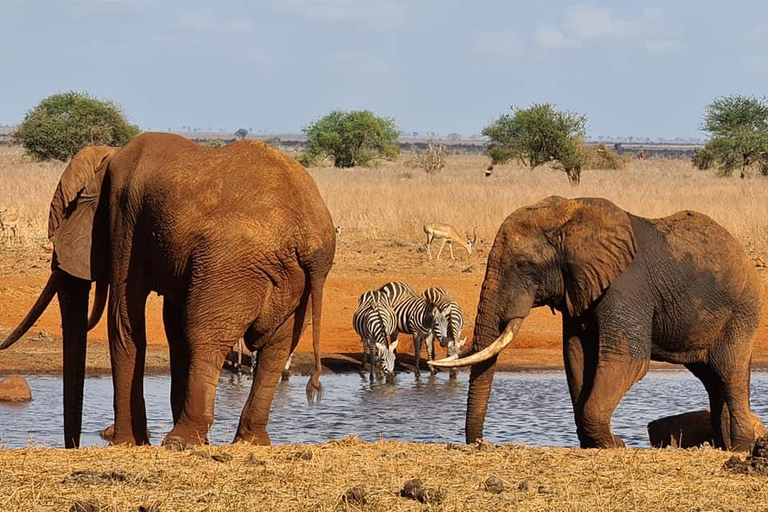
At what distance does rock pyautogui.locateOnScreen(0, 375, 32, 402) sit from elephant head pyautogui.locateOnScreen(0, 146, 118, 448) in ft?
12.7

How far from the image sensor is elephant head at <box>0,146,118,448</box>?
8.45 meters

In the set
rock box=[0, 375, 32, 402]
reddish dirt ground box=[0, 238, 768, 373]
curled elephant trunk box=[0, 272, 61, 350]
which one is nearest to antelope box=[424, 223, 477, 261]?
reddish dirt ground box=[0, 238, 768, 373]

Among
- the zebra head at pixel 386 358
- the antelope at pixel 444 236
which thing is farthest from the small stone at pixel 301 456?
the antelope at pixel 444 236

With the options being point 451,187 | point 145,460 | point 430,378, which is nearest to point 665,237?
point 145,460

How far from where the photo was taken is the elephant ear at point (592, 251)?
8.52m

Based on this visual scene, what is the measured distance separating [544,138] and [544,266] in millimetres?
42638

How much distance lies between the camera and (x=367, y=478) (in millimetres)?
6406

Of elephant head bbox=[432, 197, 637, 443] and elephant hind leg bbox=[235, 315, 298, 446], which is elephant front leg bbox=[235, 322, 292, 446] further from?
elephant head bbox=[432, 197, 637, 443]

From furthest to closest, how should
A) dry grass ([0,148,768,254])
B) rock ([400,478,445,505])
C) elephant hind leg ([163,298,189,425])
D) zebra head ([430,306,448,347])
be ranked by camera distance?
1. dry grass ([0,148,768,254])
2. zebra head ([430,306,448,347])
3. elephant hind leg ([163,298,189,425])
4. rock ([400,478,445,505])

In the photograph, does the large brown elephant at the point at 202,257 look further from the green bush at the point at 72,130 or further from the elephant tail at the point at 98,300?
the green bush at the point at 72,130

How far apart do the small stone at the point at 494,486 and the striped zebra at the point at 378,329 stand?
8055 mm

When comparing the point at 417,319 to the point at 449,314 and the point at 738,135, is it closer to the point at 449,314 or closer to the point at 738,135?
the point at 449,314

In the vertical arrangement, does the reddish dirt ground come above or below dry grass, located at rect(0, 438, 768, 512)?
below

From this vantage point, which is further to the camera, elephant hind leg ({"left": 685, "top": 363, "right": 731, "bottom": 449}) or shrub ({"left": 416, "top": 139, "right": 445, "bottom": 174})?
shrub ({"left": 416, "top": 139, "right": 445, "bottom": 174})
